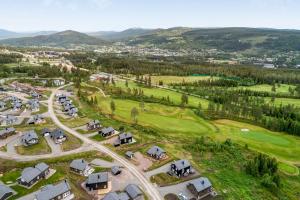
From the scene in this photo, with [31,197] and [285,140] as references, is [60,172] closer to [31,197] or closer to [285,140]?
[31,197]

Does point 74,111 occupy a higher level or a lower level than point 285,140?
higher

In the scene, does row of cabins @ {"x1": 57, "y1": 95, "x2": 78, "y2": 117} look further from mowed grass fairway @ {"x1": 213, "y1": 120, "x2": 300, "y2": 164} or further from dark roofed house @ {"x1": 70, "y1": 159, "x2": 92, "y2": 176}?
mowed grass fairway @ {"x1": 213, "y1": 120, "x2": 300, "y2": 164}

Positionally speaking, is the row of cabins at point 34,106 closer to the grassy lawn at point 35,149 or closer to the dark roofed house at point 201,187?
the grassy lawn at point 35,149

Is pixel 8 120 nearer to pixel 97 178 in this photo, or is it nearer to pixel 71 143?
pixel 71 143

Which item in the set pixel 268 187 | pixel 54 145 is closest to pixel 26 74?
pixel 54 145

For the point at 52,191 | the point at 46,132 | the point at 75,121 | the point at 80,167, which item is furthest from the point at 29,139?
the point at 52,191

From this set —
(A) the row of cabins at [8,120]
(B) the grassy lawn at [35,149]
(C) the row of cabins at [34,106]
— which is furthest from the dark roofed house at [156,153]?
(C) the row of cabins at [34,106]
